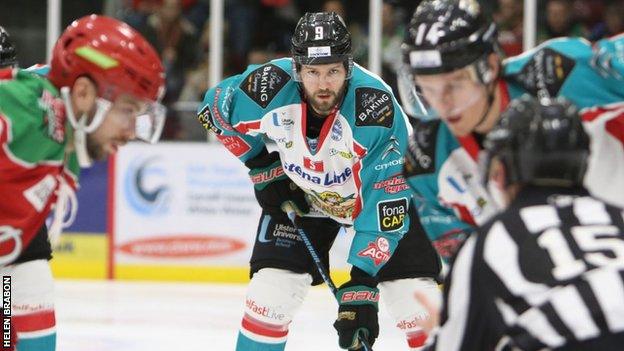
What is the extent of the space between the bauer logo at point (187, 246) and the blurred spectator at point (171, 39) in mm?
1099

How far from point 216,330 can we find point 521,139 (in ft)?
12.5

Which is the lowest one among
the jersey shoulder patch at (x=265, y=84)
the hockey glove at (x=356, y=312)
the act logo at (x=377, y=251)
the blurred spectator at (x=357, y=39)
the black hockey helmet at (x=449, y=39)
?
the hockey glove at (x=356, y=312)

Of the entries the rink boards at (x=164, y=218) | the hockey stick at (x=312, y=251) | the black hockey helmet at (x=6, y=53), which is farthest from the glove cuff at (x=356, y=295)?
the rink boards at (x=164, y=218)

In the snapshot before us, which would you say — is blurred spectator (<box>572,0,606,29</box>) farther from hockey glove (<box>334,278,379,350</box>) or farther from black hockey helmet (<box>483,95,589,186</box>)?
black hockey helmet (<box>483,95,589,186</box>)

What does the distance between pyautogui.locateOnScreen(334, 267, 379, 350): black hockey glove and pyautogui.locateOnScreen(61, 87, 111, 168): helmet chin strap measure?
116cm

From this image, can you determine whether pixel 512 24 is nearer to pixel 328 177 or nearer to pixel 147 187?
pixel 147 187

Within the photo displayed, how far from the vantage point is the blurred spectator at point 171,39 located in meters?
8.20

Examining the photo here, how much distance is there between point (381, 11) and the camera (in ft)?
26.1

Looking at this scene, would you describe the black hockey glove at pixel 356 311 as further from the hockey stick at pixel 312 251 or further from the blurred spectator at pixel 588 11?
the blurred spectator at pixel 588 11

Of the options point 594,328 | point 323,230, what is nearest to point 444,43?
point 594,328

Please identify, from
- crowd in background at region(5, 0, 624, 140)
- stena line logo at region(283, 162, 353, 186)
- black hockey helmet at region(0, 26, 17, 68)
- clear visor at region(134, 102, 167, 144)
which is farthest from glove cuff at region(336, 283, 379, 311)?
crowd in background at region(5, 0, 624, 140)

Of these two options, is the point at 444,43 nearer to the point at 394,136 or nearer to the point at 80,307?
the point at 394,136

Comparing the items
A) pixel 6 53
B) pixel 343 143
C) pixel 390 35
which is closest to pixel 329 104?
pixel 343 143

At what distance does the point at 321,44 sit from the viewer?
3705mm
